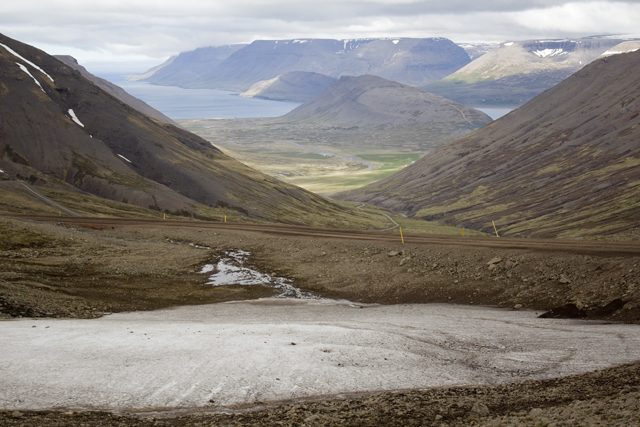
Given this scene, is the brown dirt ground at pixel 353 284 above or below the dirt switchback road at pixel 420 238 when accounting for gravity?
below

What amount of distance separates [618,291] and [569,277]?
9.49 feet

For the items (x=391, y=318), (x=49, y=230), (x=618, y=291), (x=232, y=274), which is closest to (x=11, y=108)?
(x=49, y=230)

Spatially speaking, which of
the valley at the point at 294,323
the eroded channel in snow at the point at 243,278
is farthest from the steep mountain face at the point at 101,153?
the eroded channel in snow at the point at 243,278

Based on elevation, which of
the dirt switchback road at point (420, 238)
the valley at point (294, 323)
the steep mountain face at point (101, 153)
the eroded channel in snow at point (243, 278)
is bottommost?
the eroded channel in snow at point (243, 278)

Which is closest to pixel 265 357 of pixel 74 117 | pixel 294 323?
pixel 294 323

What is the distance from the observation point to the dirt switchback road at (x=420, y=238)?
1139 inches

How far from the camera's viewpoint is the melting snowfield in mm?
11812

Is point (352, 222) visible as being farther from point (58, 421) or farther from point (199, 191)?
point (58, 421)

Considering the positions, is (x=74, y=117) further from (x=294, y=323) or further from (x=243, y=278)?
(x=294, y=323)

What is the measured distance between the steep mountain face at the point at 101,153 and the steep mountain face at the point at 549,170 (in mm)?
40906

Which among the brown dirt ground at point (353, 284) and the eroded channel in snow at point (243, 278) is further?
the eroded channel in snow at point (243, 278)

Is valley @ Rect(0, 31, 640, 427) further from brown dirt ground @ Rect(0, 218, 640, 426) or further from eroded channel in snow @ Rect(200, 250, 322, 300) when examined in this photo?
eroded channel in snow @ Rect(200, 250, 322, 300)

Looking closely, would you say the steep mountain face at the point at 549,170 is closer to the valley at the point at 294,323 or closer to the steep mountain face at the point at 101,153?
the steep mountain face at the point at 101,153

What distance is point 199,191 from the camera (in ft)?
269
